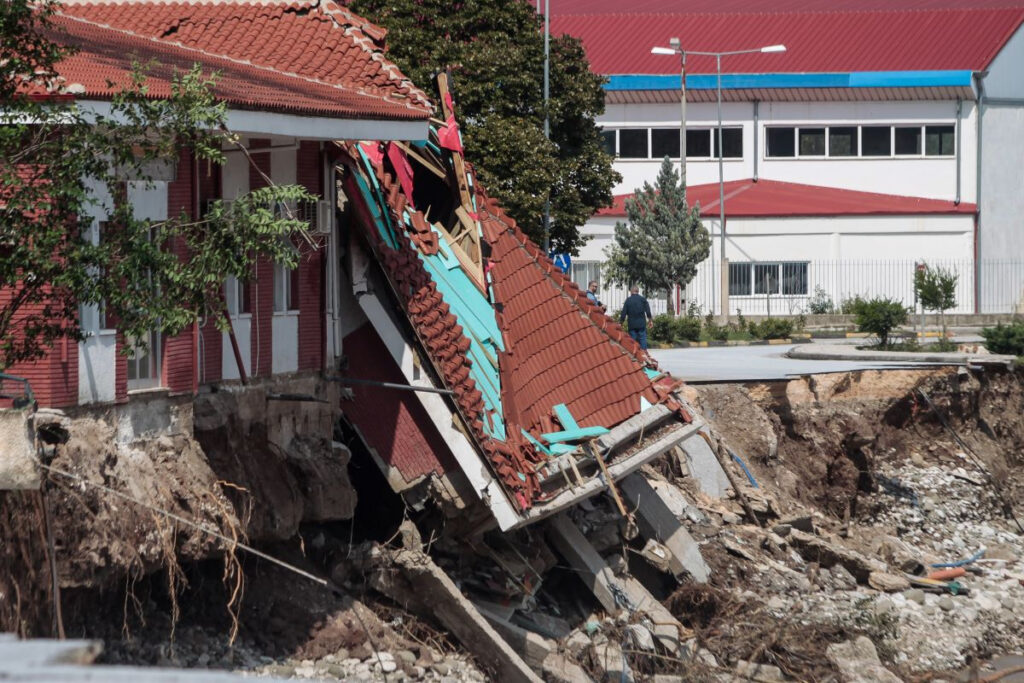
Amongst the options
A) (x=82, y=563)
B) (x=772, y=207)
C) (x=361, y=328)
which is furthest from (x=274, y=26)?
(x=772, y=207)

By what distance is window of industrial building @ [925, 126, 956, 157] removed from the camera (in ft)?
180

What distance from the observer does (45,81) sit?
10.5 metres

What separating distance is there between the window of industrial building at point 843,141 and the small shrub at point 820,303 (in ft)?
22.0

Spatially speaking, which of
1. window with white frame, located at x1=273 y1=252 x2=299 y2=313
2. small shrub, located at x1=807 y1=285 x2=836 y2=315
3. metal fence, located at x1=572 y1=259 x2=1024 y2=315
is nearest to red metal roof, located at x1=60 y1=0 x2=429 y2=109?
window with white frame, located at x1=273 y1=252 x2=299 y2=313

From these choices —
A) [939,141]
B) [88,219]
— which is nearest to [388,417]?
[88,219]

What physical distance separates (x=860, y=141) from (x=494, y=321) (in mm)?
40342

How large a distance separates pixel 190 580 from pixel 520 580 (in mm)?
3966

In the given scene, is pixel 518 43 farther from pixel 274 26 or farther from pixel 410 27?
pixel 274 26

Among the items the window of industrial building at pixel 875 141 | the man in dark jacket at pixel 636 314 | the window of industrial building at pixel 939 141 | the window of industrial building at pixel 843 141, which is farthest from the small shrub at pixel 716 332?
the window of industrial building at pixel 939 141

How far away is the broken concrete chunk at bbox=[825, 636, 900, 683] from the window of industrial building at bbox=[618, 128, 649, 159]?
39.5 metres

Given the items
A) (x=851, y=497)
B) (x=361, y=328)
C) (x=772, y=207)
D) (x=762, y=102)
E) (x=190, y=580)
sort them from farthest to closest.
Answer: (x=762, y=102)
(x=772, y=207)
(x=851, y=497)
(x=361, y=328)
(x=190, y=580)

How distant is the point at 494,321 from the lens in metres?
17.5

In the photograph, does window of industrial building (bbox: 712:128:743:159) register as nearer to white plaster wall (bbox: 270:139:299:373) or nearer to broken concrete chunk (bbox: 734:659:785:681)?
broken concrete chunk (bbox: 734:659:785:681)

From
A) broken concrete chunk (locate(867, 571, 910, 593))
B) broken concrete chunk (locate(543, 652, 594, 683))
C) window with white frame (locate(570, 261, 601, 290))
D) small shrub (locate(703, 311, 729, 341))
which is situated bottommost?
broken concrete chunk (locate(867, 571, 910, 593))
